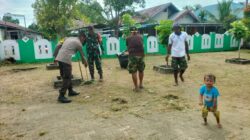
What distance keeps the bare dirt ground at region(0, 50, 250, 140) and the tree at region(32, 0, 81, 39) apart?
8917mm

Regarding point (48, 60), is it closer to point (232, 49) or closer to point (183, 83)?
point (183, 83)

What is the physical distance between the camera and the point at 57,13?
549 inches

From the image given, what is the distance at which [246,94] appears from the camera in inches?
185

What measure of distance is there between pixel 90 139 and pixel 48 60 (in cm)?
900

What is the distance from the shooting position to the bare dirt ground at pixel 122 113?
2930 mm

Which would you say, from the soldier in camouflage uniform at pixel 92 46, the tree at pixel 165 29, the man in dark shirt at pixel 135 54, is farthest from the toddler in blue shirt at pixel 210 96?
the tree at pixel 165 29

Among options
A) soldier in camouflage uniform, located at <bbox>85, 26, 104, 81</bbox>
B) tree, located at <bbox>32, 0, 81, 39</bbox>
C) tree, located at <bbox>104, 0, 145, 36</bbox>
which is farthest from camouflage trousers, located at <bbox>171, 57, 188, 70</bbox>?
tree, located at <bbox>104, 0, 145, 36</bbox>

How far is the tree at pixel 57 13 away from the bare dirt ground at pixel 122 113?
892 cm

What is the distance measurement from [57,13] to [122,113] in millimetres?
11927

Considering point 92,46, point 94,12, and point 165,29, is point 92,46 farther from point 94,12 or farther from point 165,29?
point 94,12

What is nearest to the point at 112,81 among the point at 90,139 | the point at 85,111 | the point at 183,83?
the point at 183,83

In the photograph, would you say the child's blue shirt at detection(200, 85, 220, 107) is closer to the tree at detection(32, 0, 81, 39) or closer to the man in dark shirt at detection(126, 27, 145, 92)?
the man in dark shirt at detection(126, 27, 145, 92)

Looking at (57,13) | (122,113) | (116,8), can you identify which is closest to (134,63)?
(122,113)

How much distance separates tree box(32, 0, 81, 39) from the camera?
13740mm
